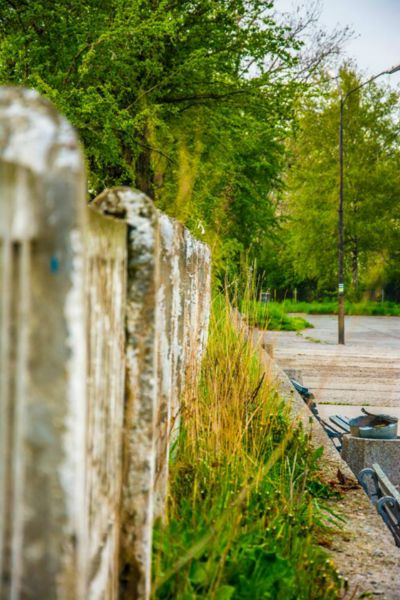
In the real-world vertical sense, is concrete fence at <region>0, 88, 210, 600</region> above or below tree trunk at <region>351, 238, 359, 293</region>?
below

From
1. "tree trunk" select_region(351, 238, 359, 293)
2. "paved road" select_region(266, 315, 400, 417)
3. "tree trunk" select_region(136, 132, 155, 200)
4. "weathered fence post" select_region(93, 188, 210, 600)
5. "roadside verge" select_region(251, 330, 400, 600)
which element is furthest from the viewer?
"tree trunk" select_region(351, 238, 359, 293)

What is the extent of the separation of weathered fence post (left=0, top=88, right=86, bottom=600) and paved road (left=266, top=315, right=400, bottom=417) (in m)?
3.68

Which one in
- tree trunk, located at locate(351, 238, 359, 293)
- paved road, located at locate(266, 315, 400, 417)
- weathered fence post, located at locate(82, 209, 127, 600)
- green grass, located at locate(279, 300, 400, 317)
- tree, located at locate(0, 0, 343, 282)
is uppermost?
tree, located at locate(0, 0, 343, 282)

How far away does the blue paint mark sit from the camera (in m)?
1.08

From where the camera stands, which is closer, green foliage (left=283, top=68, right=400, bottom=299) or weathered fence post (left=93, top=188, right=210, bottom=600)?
weathered fence post (left=93, top=188, right=210, bottom=600)

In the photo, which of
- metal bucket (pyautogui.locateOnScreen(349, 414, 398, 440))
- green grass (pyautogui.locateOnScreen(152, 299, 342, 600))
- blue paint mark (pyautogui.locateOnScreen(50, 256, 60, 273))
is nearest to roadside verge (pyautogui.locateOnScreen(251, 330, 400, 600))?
green grass (pyautogui.locateOnScreen(152, 299, 342, 600))

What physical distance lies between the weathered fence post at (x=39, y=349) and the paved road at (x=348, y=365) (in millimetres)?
3683

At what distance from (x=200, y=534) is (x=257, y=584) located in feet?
0.72

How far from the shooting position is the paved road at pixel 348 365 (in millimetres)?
10328

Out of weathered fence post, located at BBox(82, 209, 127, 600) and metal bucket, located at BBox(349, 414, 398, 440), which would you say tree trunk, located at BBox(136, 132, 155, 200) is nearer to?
metal bucket, located at BBox(349, 414, 398, 440)

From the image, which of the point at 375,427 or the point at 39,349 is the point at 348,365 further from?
the point at 39,349

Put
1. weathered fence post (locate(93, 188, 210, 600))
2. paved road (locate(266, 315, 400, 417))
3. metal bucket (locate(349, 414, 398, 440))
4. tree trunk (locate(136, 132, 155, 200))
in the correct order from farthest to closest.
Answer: tree trunk (locate(136, 132, 155, 200)) < paved road (locate(266, 315, 400, 417)) < metal bucket (locate(349, 414, 398, 440)) < weathered fence post (locate(93, 188, 210, 600))

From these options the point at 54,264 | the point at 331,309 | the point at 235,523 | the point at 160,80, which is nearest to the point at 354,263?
the point at 331,309

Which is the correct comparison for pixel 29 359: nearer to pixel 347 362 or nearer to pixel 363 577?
pixel 363 577
